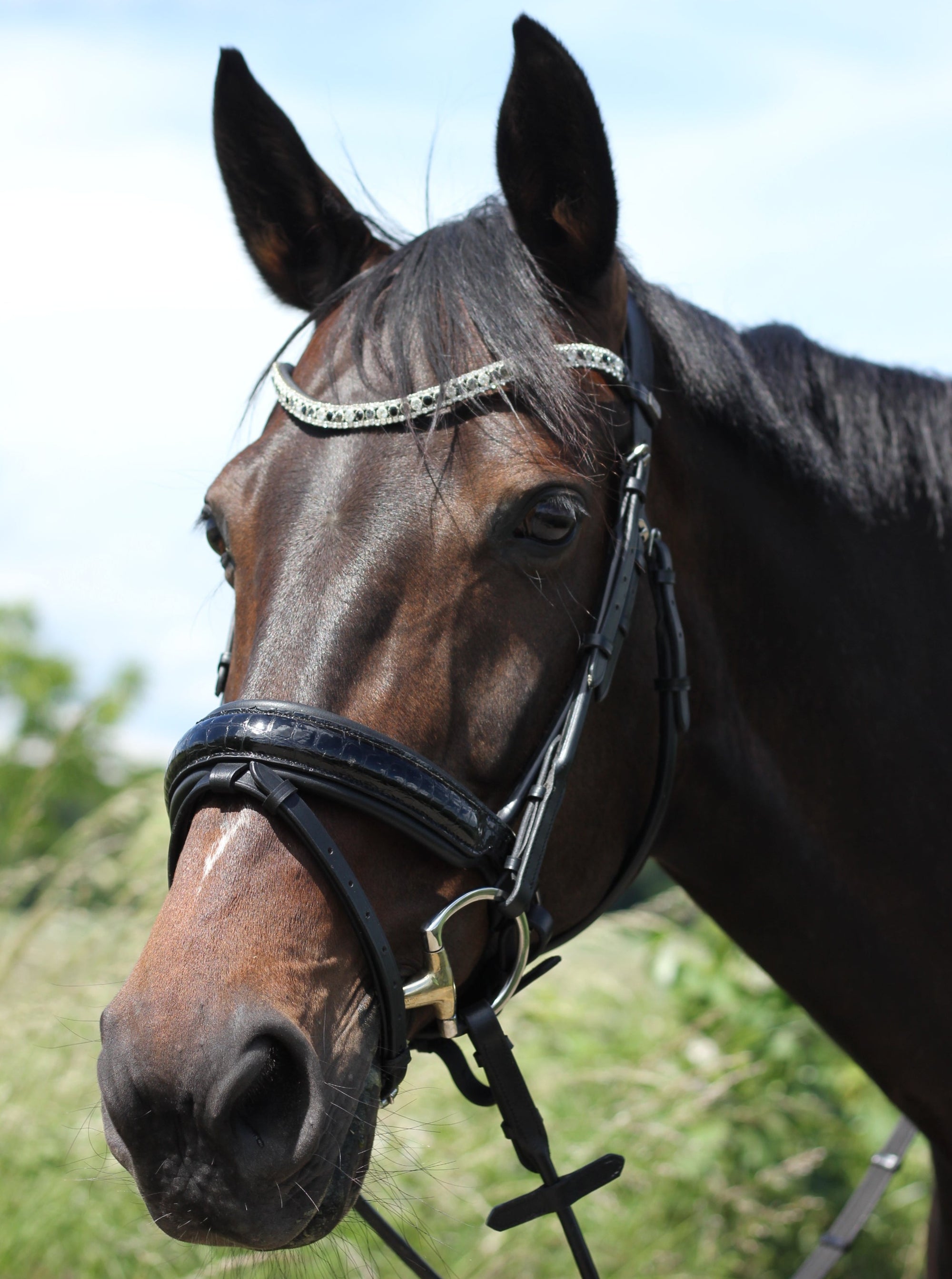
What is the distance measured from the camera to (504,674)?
1.66 metres

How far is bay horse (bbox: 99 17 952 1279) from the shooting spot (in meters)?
1.35

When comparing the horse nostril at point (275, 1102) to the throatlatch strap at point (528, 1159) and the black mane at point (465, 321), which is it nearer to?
the throatlatch strap at point (528, 1159)

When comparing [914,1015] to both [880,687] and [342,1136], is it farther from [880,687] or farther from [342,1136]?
[342,1136]

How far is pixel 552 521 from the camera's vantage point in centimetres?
173

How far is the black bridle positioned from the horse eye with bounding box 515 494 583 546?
14cm

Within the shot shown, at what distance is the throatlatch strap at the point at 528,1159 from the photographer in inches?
66.6

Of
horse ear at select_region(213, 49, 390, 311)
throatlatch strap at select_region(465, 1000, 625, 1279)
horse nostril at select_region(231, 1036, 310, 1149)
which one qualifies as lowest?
throatlatch strap at select_region(465, 1000, 625, 1279)

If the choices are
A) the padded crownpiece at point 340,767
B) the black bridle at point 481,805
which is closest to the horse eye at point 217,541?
the black bridle at point 481,805

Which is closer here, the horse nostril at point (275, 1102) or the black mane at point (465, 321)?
the horse nostril at point (275, 1102)

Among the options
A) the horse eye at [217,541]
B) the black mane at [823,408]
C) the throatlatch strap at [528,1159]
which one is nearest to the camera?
the throatlatch strap at [528,1159]

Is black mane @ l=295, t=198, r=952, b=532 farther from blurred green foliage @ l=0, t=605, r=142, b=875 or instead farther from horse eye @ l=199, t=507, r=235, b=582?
blurred green foliage @ l=0, t=605, r=142, b=875

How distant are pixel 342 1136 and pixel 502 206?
1723 mm

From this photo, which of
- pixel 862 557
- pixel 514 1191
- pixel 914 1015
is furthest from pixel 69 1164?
pixel 862 557

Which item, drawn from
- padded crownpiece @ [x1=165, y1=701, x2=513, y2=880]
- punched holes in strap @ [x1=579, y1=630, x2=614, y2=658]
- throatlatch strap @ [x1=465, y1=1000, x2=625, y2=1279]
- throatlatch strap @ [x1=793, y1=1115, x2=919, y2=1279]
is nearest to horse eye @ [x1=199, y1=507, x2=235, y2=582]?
padded crownpiece @ [x1=165, y1=701, x2=513, y2=880]
